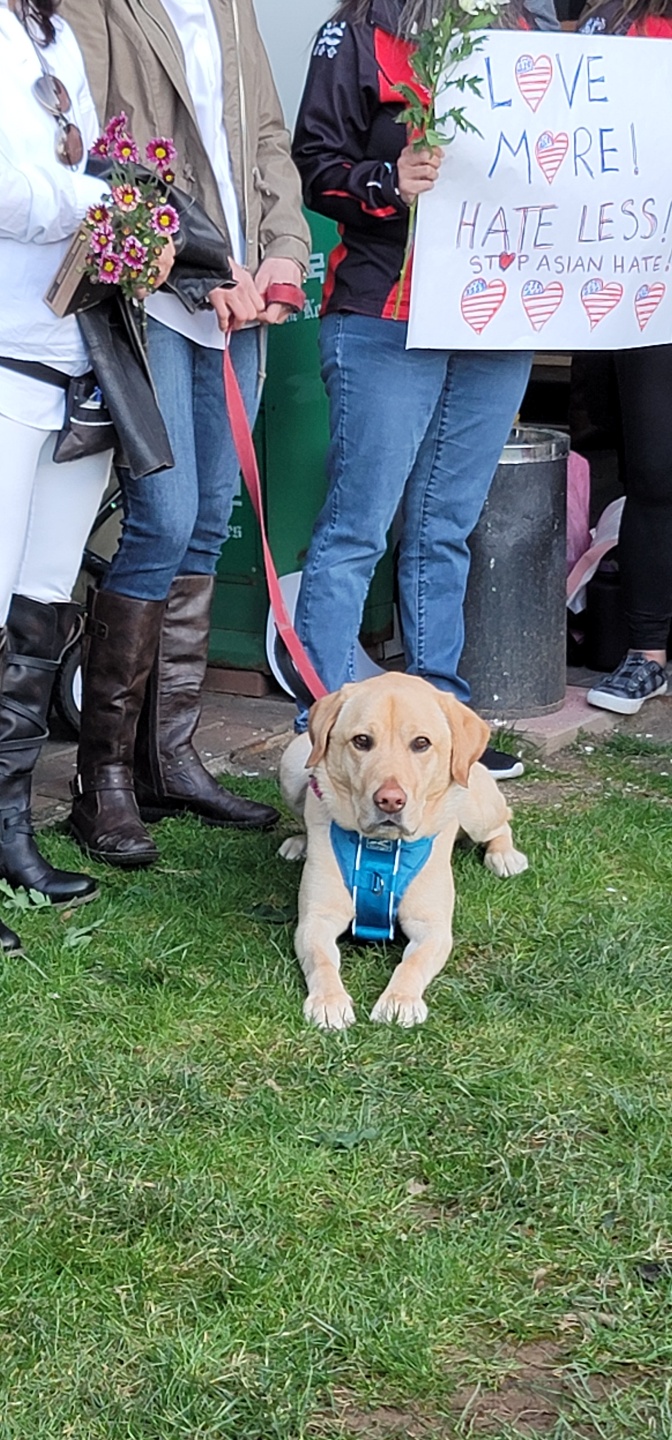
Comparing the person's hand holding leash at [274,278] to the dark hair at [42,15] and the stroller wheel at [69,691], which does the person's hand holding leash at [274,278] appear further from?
the stroller wheel at [69,691]

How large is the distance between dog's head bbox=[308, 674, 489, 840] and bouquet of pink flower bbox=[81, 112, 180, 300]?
919mm

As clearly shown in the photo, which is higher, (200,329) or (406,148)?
(406,148)

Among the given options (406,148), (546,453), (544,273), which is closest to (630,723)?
(546,453)

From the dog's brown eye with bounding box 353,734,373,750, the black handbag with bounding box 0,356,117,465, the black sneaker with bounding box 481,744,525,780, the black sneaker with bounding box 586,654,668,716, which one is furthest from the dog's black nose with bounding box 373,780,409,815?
the black sneaker with bounding box 586,654,668,716

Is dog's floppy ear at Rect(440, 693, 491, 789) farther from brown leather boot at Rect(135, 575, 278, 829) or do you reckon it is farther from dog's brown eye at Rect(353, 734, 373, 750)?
brown leather boot at Rect(135, 575, 278, 829)

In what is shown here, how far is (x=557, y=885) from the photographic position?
362 centimetres

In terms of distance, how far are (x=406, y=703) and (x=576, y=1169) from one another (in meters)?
1.01

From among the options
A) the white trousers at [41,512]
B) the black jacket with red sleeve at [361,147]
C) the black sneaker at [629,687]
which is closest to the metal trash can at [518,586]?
the black sneaker at [629,687]

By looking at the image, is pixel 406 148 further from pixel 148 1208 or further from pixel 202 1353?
pixel 202 1353

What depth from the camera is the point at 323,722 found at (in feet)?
10.4

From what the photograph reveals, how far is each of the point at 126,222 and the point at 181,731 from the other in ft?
4.71

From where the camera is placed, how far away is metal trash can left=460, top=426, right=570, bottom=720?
4.94m

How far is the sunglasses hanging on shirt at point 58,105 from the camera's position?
2893mm

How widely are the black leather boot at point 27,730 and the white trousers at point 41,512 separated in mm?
61
